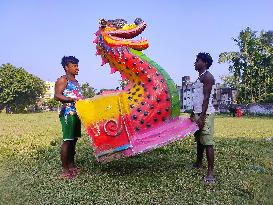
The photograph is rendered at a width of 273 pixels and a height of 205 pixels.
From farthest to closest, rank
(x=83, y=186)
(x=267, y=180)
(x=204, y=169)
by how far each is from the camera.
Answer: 1. (x=204, y=169)
2. (x=267, y=180)
3. (x=83, y=186)

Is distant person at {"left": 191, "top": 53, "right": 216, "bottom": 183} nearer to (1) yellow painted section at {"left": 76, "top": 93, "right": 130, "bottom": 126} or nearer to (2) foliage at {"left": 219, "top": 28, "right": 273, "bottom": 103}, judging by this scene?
(1) yellow painted section at {"left": 76, "top": 93, "right": 130, "bottom": 126}

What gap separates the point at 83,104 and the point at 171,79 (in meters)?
1.30

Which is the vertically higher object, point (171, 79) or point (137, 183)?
point (171, 79)

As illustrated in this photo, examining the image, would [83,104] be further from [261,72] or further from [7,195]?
[261,72]

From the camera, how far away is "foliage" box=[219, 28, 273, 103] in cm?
4331

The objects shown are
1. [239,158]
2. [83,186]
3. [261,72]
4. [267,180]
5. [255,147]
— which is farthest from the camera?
[261,72]

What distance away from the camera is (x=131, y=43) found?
18.3 feet

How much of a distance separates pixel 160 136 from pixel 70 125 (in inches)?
53.6

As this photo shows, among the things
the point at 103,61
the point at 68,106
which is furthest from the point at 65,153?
the point at 103,61

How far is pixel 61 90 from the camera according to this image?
214 inches

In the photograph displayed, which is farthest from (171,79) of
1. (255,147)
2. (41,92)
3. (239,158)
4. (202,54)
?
(41,92)

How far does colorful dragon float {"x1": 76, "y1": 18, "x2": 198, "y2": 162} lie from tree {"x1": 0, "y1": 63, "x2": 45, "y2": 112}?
195 feet

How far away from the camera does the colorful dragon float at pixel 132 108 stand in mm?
5027

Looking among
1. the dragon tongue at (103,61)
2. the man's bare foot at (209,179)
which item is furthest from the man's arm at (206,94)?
the dragon tongue at (103,61)
